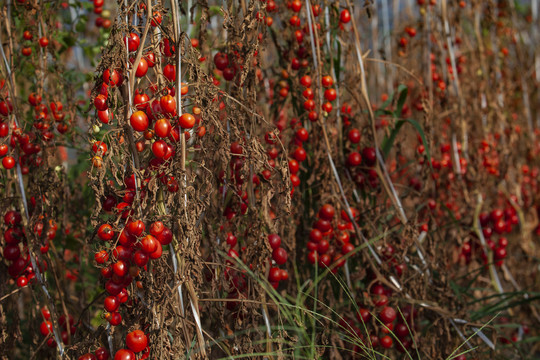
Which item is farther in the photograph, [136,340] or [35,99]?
[35,99]

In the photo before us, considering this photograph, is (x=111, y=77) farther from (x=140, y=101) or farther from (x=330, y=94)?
(x=330, y=94)

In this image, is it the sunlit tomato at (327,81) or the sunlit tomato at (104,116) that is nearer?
the sunlit tomato at (104,116)

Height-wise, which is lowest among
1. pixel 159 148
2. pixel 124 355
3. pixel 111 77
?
pixel 124 355

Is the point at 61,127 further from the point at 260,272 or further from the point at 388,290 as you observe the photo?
the point at 388,290

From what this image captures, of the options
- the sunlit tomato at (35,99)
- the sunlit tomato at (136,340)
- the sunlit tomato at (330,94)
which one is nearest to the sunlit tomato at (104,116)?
the sunlit tomato at (136,340)

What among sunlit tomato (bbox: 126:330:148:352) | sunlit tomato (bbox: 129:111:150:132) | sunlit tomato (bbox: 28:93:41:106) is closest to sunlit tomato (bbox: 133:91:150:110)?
sunlit tomato (bbox: 129:111:150:132)

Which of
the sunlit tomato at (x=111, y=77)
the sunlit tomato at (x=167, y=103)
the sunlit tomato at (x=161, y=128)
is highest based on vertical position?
the sunlit tomato at (x=111, y=77)

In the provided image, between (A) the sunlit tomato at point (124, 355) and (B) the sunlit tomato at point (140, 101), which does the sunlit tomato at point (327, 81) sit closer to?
(B) the sunlit tomato at point (140, 101)

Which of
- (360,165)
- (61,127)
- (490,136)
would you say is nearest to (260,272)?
(360,165)

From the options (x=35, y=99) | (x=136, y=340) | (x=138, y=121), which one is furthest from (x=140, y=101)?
(x=35, y=99)

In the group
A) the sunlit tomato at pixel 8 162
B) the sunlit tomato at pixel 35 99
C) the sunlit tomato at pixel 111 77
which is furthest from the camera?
the sunlit tomato at pixel 35 99

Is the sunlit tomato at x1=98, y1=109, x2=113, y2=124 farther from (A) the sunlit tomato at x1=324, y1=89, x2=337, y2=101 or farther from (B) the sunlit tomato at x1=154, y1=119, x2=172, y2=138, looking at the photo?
(A) the sunlit tomato at x1=324, y1=89, x2=337, y2=101

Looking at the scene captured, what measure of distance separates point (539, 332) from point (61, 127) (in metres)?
2.21

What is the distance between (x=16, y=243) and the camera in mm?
1375
